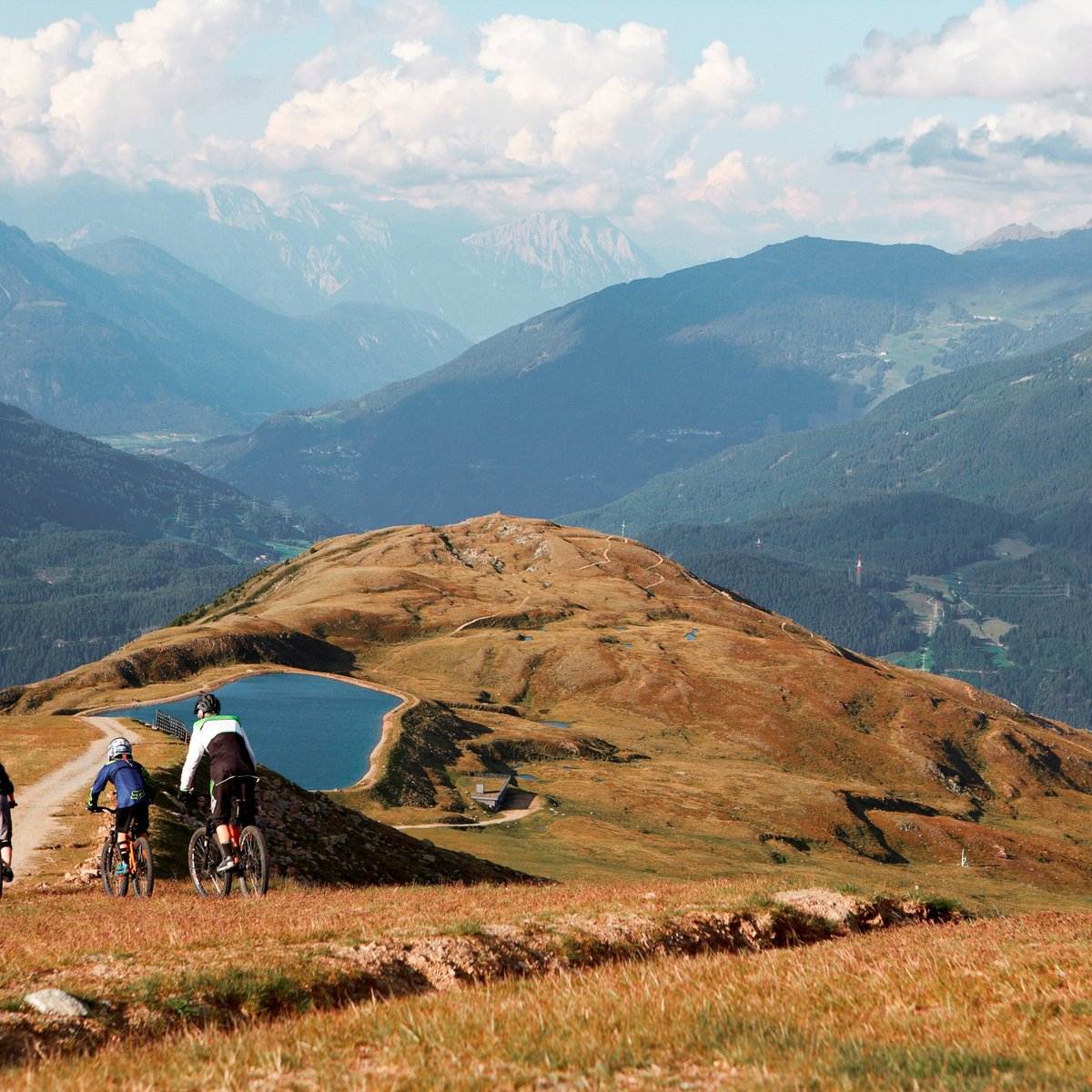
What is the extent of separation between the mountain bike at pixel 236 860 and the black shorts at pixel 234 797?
0.41 ft

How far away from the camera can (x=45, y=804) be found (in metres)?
41.5

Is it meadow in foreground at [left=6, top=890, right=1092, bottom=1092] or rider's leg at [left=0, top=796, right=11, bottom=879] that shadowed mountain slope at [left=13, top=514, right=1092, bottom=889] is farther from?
meadow in foreground at [left=6, top=890, right=1092, bottom=1092]

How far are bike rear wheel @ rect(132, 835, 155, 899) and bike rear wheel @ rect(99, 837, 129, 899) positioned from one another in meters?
0.35

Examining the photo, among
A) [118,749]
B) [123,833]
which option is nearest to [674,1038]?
[118,749]

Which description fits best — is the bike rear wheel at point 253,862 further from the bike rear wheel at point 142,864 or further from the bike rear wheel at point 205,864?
the bike rear wheel at point 142,864

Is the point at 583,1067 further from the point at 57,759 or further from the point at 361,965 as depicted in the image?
the point at 57,759

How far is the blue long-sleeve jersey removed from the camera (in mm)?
25906

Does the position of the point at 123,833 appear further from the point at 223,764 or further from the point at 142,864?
the point at 223,764

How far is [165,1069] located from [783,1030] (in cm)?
632

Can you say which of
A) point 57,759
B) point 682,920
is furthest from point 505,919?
point 57,759

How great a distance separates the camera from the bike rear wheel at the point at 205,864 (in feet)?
84.8

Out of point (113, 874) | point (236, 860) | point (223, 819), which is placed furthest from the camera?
point (113, 874)

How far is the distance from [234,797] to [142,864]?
15.7ft

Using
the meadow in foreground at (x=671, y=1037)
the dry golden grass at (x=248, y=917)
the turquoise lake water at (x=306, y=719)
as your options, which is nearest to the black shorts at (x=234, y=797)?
the dry golden grass at (x=248, y=917)
